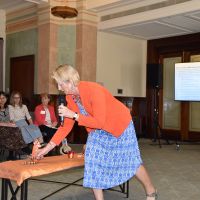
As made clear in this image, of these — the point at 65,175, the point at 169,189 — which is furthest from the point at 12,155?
the point at 169,189

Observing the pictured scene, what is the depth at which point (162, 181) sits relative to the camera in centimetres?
456

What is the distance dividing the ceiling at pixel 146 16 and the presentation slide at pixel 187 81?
2.98ft

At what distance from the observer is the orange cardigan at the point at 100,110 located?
2557 mm

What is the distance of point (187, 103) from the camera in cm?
940

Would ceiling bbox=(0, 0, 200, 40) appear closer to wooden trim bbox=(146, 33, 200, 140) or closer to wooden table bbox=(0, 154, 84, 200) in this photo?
wooden trim bbox=(146, 33, 200, 140)

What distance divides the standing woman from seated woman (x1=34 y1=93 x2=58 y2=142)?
11.8 feet

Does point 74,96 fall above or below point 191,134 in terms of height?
above

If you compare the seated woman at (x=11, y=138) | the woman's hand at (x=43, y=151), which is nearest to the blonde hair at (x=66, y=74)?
the woman's hand at (x=43, y=151)

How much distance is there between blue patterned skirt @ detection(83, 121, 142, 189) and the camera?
2.71 meters

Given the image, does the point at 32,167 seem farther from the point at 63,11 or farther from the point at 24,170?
the point at 63,11

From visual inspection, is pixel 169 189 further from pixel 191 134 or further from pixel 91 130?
pixel 191 134

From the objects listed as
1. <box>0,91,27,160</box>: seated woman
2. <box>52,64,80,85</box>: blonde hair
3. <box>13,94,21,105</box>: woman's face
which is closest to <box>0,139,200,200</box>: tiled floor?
<box>0,91,27,160</box>: seated woman

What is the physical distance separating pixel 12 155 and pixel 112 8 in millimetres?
4445

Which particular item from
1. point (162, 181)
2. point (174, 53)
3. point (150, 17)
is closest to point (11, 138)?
point (162, 181)
